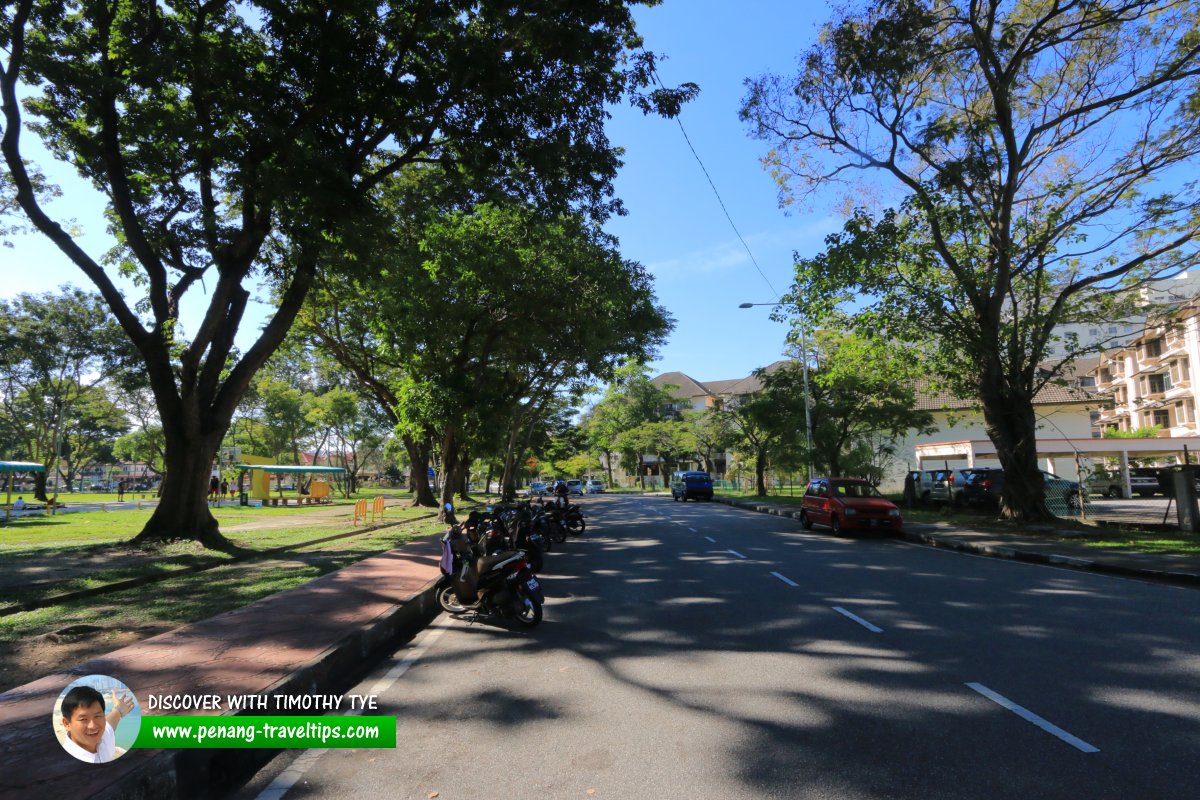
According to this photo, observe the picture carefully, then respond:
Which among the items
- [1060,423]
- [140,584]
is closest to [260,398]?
[140,584]

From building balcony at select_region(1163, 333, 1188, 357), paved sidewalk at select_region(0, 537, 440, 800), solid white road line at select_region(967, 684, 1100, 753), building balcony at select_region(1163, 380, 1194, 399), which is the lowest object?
solid white road line at select_region(967, 684, 1100, 753)

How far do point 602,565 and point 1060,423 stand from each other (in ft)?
138

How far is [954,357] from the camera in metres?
19.1

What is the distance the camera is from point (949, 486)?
24562 millimetres

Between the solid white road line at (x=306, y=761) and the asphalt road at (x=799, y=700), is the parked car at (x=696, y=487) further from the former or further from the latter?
the solid white road line at (x=306, y=761)

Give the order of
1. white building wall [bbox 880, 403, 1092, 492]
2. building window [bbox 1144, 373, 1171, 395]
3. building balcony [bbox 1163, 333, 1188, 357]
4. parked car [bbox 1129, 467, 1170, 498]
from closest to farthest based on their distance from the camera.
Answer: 1. parked car [bbox 1129, 467, 1170, 498]
2. white building wall [bbox 880, 403, 1092, 492]
3. building balcony [bbox 1163, 333, 1188, 357]
4. building window [bbox 1144, 373, 1171, 395]

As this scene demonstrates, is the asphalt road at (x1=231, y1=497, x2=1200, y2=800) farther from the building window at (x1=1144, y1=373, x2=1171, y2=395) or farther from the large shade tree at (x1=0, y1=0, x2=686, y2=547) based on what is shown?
the building window at (x1=1144, y1=373, x2=1171, y2=395)

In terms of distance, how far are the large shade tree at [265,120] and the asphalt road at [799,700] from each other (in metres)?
8.26

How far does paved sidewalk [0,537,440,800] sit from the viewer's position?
3.44 meters

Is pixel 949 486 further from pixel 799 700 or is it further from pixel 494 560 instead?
pixel 799 700

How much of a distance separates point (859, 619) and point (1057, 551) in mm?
7930

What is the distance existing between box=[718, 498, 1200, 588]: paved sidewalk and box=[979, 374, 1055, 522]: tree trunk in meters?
1.47

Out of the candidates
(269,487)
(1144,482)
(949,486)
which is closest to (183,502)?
(949,486)

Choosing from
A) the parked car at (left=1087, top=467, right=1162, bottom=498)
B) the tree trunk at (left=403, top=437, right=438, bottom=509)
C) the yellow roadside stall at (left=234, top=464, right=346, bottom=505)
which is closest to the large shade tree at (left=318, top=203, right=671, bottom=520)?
the tree trunk at (left=403, top=437, right=438, bottom=509)
